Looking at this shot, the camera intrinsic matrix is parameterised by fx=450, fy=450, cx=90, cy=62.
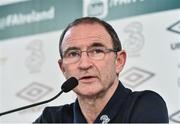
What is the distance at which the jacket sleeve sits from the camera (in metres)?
1.18

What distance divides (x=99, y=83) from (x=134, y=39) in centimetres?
88

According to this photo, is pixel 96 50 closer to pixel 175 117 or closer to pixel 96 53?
pixel 96 53

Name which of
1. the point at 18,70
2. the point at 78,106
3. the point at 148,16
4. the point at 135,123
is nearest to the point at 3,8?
the point at 18,70

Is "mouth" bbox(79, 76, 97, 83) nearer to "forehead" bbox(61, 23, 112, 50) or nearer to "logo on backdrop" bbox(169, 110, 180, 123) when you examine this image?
"forehead" bbox(61, 23, 112, 50)

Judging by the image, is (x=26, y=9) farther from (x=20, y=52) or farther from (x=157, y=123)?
(x=157, y=123)

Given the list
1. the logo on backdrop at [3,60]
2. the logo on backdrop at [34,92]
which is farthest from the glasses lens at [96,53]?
the logo on backdrop at [3,60]

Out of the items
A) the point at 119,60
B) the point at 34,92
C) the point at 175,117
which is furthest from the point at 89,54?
the point at 34,92

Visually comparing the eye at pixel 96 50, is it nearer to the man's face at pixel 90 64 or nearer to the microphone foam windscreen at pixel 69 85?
the man's face at pixel 90 64

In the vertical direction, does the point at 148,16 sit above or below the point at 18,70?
above

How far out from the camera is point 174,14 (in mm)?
1997

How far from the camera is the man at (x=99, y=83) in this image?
47.8 inches

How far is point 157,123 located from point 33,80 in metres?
1.29

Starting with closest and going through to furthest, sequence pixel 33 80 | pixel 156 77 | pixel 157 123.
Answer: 1. pixel 157 123
2. pixel 156 77
3. pixel 33 80

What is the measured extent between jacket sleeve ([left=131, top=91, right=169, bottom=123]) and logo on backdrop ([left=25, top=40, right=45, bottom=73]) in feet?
3.91
